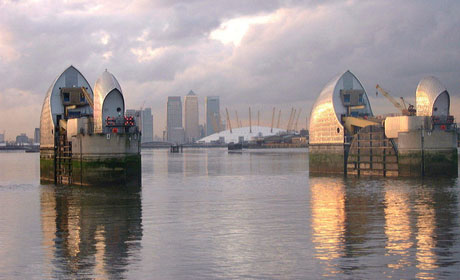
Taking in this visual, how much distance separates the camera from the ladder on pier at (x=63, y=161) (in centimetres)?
6481

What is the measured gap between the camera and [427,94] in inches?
2648

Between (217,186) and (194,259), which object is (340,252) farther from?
(217,186)

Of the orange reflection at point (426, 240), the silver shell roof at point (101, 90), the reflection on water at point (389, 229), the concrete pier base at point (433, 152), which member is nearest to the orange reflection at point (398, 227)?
the reflection on water at point (389, 229)

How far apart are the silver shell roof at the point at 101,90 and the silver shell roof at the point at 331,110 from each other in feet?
93.1

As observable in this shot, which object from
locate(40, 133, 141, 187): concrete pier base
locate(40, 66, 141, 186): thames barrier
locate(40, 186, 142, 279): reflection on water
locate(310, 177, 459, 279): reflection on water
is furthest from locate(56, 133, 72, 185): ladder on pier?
locate(310, 177, 459, 279): reflection on water

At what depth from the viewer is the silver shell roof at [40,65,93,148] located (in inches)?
2773

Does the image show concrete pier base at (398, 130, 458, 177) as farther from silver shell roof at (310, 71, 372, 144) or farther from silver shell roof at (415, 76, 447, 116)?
silver shell roof at (310, 71, 372, 144)

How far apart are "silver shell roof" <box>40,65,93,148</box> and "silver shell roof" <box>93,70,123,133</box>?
11.8m

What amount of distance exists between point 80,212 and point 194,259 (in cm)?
1803

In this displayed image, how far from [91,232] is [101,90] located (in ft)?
101

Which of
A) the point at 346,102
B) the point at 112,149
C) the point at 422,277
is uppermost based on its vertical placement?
the point at 346,102

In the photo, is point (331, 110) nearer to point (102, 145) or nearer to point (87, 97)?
point (87, 97)

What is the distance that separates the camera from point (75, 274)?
21.9 meters

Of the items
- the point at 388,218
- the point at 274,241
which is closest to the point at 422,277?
the point at 274,241
